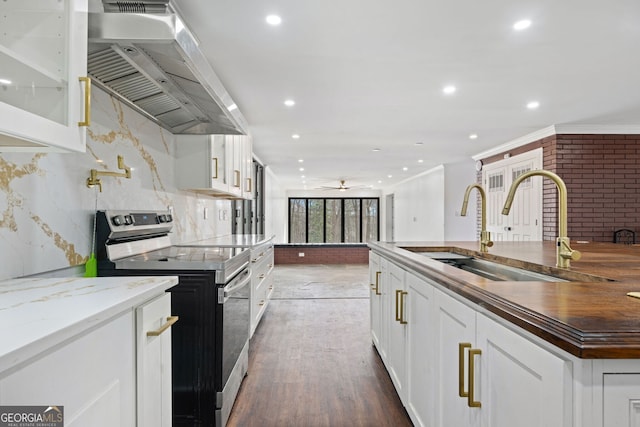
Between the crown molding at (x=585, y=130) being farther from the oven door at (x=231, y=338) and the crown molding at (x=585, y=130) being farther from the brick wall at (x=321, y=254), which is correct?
the brick wall at (x=321, y=254)

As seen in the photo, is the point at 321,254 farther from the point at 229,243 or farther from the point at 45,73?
the point at 45,73

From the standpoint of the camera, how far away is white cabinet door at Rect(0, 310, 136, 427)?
0.69 metres

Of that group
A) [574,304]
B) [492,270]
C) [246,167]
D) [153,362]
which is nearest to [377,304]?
[492,270]

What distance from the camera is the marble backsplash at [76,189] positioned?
53.3 inches

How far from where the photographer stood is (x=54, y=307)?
93 cm

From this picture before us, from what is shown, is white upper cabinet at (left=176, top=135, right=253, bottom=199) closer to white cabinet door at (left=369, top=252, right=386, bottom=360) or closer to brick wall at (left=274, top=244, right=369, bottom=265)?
white cabinet door at (left=369, top=252, right=386, bottom=360)

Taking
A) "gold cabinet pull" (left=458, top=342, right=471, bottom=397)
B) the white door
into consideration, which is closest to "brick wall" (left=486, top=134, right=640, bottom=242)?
the white door

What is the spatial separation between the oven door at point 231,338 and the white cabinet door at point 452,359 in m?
1.05

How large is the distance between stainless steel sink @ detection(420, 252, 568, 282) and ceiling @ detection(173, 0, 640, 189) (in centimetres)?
143

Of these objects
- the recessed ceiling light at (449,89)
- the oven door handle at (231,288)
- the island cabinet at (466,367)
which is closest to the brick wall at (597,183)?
the recessed ceiling light at (449,89)

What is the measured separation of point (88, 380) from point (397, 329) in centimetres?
167

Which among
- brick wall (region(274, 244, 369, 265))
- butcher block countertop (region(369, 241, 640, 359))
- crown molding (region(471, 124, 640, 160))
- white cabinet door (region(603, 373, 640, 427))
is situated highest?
crown molding (region(471, 124, 640, 160))

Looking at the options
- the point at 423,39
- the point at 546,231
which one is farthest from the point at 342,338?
the point at 546,231

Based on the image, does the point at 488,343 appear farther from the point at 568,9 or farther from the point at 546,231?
the point at 546,231
